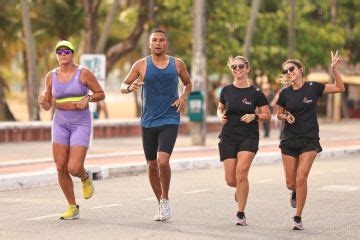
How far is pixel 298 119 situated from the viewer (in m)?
A: 11.2

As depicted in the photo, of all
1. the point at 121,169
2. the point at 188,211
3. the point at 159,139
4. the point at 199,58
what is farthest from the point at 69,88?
the point at 199,58

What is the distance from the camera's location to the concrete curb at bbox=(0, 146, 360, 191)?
16.3 m

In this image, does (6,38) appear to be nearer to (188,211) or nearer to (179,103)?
(188,211)

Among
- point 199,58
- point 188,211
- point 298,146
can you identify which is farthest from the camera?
point 199,58

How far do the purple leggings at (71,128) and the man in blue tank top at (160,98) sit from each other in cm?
57

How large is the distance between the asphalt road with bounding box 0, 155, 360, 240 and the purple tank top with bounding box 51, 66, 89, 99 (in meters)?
1.34

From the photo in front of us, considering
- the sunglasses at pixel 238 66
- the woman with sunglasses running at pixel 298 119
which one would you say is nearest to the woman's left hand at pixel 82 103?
the sunglasses at pixel 238 66

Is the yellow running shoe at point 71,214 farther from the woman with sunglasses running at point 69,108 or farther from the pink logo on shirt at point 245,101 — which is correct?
the pink logo on shirt at point 245,101

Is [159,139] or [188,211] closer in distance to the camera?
[159,139]

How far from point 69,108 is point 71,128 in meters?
0.22

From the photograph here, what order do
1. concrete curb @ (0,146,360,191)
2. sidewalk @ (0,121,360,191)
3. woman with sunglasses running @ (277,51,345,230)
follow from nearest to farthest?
woman with sunglasses running @ (277,51,345,230) → concrete curb @ (0,146,360,191) → sidewalk @ (0,121,360,191)

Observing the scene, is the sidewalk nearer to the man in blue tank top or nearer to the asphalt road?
the asphalt road

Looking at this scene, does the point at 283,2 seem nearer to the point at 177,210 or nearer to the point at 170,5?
the point at 170,5

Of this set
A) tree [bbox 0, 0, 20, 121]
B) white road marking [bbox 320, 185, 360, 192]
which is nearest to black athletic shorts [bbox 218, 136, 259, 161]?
white road marking [bbox 320, 185, 360, 192]
